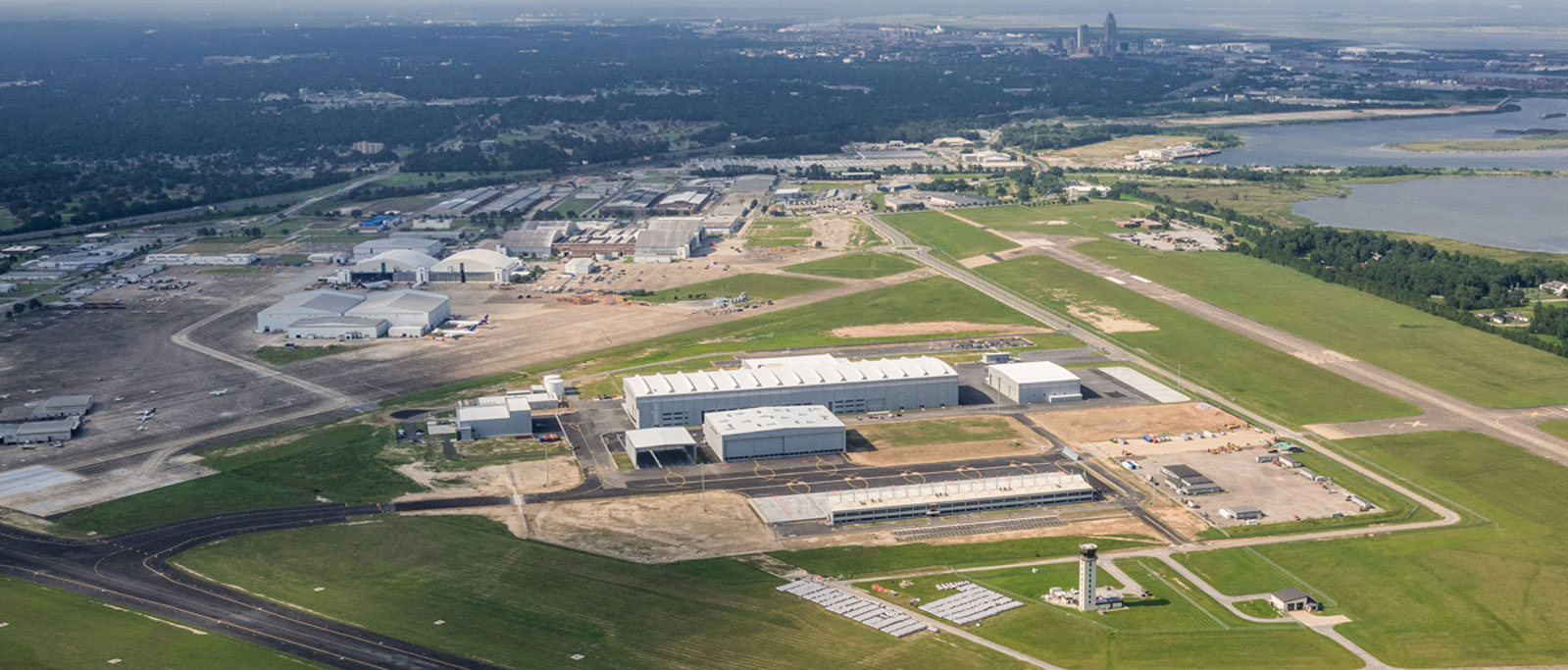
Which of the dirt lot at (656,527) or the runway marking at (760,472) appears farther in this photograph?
the runway marking at (760,472)

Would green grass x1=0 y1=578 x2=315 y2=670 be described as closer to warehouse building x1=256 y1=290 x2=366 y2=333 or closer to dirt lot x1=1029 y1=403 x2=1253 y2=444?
dirt lot x1=1029 y1=403 x2=1253 y2=444

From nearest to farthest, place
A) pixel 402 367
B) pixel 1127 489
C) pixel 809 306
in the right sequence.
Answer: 1. pixel 1127 489
2. pixel 402 367
3. pixel 809 306

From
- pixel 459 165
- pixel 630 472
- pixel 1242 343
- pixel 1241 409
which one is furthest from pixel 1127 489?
pixel 459 165

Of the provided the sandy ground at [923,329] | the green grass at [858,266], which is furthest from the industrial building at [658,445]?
the green grass at [858,266]

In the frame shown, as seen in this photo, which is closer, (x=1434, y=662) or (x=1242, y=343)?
(x=1434, y=662)

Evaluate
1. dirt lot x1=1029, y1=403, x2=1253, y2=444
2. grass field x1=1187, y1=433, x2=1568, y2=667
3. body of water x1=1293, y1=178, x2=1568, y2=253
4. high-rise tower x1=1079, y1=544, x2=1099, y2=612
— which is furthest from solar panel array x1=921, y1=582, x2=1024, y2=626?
body of water x1=1293, y1=178, x2=1568, y2=253

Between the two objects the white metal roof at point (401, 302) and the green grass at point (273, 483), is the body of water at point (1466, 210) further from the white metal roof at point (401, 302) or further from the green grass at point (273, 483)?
the green grass at point (273, 483)

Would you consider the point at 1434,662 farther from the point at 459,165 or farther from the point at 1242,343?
the point at 459,165

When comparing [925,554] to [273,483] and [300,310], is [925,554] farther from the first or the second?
[300,310]
